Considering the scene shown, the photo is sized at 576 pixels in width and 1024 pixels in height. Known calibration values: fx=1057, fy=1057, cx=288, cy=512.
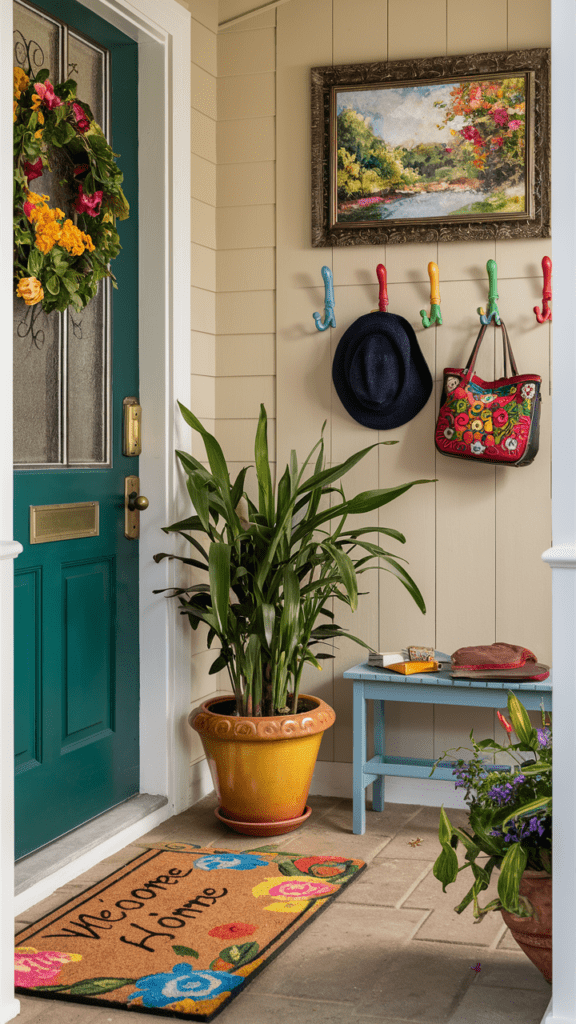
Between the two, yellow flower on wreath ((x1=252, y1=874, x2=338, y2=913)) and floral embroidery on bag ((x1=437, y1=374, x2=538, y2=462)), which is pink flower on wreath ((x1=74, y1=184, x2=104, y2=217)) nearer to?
floral embroidery on bag ((x1=437, y1=374, x2=538, y2=462))

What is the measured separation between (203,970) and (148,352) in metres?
1.82

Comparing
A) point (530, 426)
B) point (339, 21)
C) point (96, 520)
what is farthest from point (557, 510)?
point (339, 21)

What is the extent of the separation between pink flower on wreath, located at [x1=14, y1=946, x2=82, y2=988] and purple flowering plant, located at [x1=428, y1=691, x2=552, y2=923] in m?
0.84

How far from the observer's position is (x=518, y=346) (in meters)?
3.31

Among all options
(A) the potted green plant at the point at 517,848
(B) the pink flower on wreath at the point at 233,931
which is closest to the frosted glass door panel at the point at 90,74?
(A) the potted green plant at the point at 517,848

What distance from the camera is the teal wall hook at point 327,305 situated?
3.44 metres

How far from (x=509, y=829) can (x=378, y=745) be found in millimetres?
1338

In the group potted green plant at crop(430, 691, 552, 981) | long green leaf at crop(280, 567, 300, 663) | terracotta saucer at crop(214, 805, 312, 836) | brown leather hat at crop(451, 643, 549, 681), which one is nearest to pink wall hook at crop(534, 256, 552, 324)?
brown leather hat at crop(451, 643, 549, 681)

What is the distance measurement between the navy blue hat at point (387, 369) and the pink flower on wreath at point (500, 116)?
26.5 inches

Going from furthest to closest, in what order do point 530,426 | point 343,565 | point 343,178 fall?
point 343,178, point 530,426, point 343,565

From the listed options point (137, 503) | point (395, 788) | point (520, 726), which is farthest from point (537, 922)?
point (137, 503)

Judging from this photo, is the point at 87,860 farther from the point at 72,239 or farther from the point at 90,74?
the point at 90,74

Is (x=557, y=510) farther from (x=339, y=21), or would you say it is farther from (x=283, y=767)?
(x=339, y=21)

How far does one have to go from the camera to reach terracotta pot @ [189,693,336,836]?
299cm
